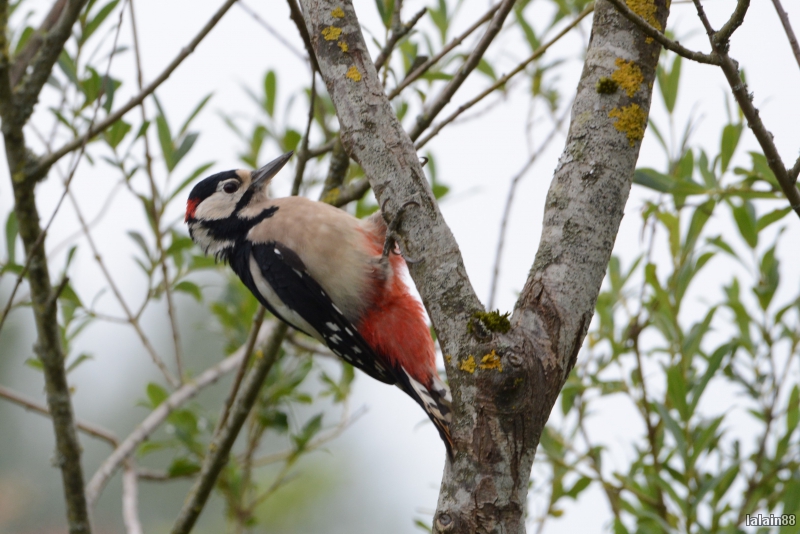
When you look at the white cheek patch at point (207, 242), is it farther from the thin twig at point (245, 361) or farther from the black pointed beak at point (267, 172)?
the thin twig at point (245, 361)

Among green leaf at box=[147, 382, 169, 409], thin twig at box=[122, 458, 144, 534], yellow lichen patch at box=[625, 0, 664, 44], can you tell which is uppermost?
yellow lichen patch at box=[625, 0, 664, 44]

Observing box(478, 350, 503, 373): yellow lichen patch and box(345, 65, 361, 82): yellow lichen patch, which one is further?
box(345, 65, 361, 82): yellow lichen patch

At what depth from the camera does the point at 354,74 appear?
1.87m

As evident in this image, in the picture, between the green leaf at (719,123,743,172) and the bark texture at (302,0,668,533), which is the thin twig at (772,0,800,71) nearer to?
the bark texture at (302,0,668,533)

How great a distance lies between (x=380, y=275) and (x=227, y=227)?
0.85 m

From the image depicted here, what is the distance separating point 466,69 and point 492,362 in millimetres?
1357

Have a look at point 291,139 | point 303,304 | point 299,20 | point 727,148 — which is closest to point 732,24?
point 727,148

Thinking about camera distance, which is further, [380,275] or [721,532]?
[380,275]

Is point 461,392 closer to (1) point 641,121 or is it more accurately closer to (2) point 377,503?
(1) point 641,121

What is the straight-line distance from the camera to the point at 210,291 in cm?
510

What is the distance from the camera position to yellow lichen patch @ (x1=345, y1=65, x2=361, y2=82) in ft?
6.11

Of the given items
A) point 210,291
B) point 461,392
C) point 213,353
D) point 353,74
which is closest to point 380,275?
point 353,74

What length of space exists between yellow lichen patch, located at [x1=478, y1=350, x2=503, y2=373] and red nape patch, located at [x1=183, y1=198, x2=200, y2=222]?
2.59 m

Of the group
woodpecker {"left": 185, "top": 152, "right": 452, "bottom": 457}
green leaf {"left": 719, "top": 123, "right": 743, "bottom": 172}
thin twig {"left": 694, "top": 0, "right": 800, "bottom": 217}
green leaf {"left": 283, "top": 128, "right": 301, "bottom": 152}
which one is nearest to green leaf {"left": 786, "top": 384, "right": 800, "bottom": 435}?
green leaf {"left": 719, "top": 123, "right": 743, "bottom": 172}
